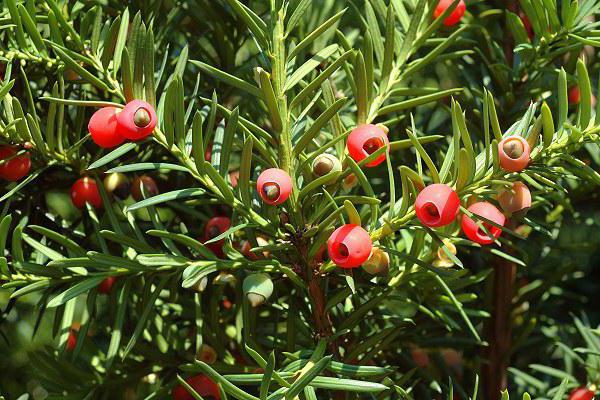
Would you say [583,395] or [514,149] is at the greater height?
[514,149]

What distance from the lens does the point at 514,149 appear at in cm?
48

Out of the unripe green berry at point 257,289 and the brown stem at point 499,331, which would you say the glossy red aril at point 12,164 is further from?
the brown stem at point 499,331

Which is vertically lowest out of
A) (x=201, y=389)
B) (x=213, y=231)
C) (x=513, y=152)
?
(x=201, y=389)

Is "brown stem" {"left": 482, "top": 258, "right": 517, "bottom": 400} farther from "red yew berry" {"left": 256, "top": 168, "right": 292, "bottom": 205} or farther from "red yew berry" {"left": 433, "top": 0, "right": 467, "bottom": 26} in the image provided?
"red yew berry" {"left": 256, "top": 168, "right": 292, "bottom": 205}

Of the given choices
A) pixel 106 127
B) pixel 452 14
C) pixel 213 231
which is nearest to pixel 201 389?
pixel 213 231

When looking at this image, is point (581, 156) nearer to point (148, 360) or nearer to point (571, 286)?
point (571, 286)

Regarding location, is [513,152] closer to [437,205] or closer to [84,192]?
[437,205]

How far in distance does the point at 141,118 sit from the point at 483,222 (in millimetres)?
226

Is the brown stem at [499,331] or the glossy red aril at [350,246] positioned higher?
the glossy red aril at [350,246]

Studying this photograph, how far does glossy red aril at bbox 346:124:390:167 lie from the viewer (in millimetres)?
526

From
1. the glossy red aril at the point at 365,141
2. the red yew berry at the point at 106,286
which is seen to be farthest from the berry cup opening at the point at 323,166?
the red yew berry at the point at 106,286

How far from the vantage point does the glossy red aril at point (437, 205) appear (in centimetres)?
47

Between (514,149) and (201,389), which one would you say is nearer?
(514,149)

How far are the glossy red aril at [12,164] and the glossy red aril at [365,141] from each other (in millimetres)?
240
